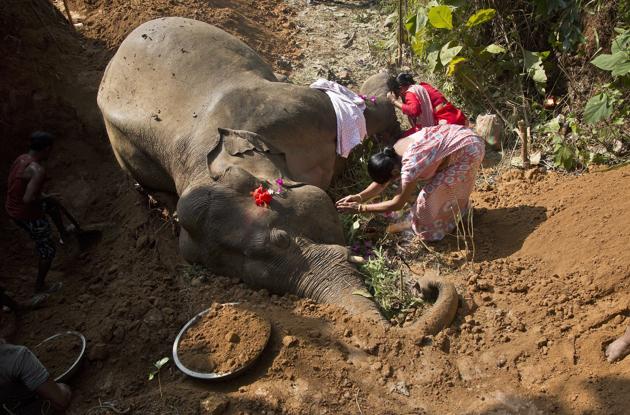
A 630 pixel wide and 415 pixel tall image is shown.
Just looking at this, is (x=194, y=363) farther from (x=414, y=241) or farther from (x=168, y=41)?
(x=168, y=41)

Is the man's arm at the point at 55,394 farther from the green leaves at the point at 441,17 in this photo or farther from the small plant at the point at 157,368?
the green leaves at the point at 441,17

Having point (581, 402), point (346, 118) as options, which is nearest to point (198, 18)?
point (346, 118)

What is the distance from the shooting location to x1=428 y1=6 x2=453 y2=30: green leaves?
19.8 ft

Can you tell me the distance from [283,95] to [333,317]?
2.44m

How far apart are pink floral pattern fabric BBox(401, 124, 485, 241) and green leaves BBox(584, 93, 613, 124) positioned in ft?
3.69

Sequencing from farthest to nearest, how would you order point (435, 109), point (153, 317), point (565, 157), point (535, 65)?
point (535, 65) → point (435, 109) → point (565, 157) → point (153, 317)

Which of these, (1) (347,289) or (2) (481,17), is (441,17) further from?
(1) (347,289)

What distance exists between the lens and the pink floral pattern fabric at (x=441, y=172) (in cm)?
449

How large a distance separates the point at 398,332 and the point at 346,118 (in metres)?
2.72

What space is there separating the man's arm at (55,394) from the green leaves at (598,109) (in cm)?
482

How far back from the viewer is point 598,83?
563 cm

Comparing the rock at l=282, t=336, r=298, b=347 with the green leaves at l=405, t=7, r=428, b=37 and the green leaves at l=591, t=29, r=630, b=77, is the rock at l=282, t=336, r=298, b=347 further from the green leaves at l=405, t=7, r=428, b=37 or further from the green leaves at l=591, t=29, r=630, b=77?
the green leaves at l=405, t=7, r=428, b=37

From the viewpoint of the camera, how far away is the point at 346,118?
5.75 m

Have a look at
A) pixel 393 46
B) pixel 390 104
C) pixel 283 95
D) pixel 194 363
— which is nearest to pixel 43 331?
pixel 194 363
